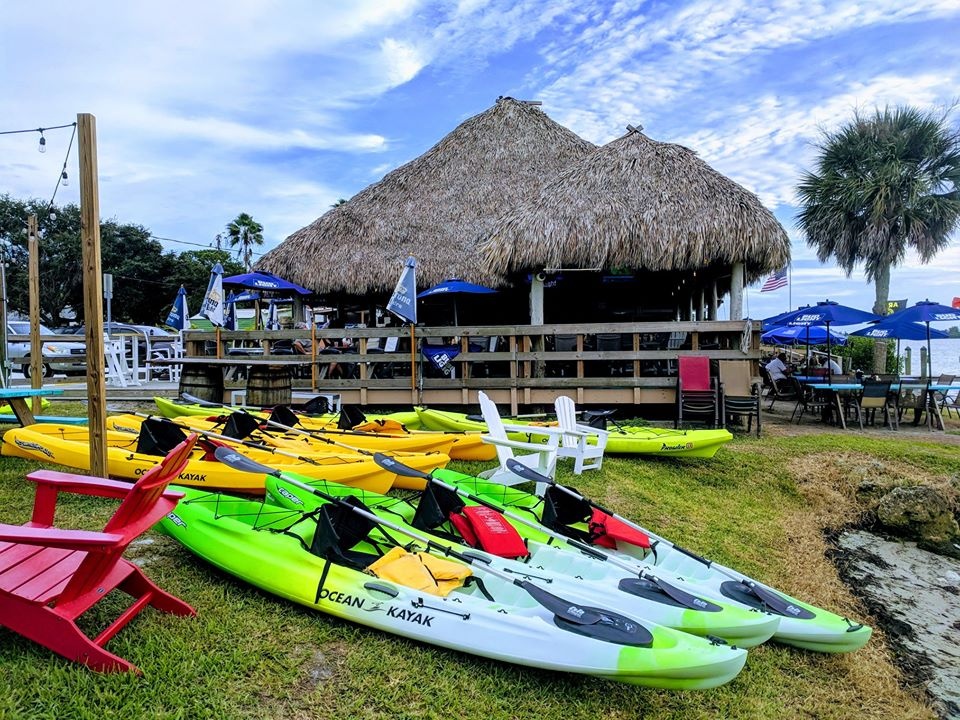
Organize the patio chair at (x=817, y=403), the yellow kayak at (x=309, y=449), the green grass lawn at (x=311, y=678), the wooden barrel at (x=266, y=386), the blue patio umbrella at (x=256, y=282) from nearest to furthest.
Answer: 1. the green grass lawn at (x=311, y=678)
2. the yellow kayak at (x=309, y=449)
3. the wooden barrel at (x=266, y=386)
4. the patio chair at (x=817, y=403)
5. the blue patio umbrella at (x=256, y=282)

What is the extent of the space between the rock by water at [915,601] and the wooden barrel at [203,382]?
873cm

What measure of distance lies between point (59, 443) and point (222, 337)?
5.04m

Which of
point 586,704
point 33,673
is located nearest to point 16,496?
point 33,673

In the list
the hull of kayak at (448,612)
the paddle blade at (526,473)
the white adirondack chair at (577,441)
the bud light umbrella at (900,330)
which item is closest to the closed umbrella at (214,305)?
the white adirondack chair at (577,441)

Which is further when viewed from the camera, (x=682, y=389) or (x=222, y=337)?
(x=222, y=337)

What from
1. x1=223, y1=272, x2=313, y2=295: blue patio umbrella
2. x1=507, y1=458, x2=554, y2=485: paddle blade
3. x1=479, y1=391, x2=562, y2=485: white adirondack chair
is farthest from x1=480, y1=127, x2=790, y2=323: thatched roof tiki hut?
x1=507, y1=458, x2=554, y2=485: paddle blade

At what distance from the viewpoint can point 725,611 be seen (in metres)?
3.53

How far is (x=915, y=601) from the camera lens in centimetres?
563

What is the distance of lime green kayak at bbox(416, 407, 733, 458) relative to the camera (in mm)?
7562

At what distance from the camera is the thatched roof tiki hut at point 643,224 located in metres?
10.3

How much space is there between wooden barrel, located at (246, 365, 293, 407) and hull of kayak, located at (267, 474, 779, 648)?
5195 millimetres

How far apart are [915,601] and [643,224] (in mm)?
6707

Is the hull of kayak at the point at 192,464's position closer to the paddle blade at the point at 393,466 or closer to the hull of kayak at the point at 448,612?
the paddle blade at the point at 393,466

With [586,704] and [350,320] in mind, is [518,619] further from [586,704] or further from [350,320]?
[350,320]
